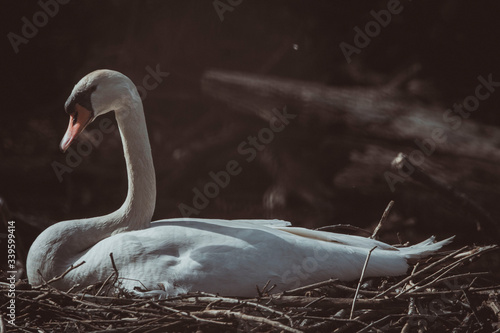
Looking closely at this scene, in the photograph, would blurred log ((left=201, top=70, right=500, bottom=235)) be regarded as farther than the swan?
Yes

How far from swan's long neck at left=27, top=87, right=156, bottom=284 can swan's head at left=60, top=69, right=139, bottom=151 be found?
0.08 m

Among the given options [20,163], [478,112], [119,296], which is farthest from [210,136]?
[119,296]

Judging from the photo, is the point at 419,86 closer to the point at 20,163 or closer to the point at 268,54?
the point at 268,54

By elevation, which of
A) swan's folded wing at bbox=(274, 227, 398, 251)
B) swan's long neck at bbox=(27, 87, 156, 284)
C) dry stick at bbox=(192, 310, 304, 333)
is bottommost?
swan's folded wing at bbox=(274, 227, 398, 251)

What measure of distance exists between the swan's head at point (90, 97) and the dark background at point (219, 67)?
220cm

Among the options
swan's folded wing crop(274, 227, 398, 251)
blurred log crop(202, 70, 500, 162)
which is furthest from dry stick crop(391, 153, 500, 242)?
blurred log crop(202, 70, 500, 162)

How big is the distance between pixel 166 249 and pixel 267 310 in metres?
0.70

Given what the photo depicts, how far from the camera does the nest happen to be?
307 cm

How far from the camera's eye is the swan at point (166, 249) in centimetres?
344

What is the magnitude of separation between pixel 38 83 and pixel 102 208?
1164 millimetres

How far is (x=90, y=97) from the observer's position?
3.79 m

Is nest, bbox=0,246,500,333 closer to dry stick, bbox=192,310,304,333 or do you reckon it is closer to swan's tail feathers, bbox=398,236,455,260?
dry stick, bbox=192,310,304,333

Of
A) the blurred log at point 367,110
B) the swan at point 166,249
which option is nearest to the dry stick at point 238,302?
the swan at point 166,249

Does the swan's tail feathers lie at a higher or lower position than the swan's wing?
lower
